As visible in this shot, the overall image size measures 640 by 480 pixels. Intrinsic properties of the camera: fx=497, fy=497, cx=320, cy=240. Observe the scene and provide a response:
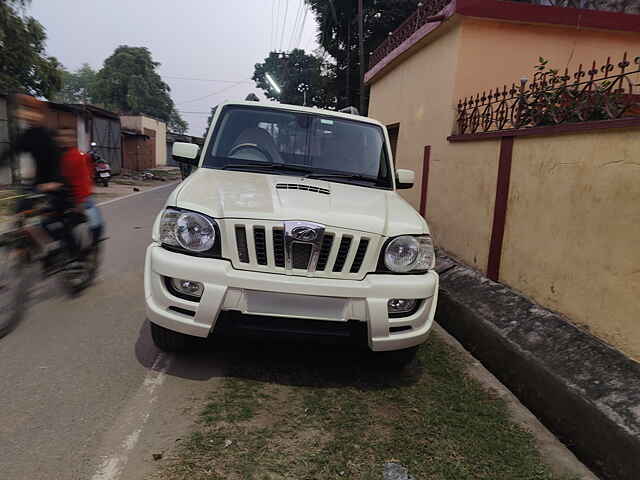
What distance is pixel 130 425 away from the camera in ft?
8.71

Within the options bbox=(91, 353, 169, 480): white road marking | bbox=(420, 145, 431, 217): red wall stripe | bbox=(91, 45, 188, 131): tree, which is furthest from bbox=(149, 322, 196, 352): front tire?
bbox=(91, 45, 188, 131): tree

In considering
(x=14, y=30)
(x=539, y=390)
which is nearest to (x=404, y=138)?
(x=539, y=390)

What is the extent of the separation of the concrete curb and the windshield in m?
1.47

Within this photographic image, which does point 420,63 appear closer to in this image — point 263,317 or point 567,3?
point 567,3

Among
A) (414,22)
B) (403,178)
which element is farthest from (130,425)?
(414,22)

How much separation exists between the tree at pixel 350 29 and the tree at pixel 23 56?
13.5m

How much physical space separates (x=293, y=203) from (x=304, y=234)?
0.99 feet

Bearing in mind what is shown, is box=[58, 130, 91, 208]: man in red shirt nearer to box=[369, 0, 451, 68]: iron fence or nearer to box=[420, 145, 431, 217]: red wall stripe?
box=[420, 145, 431, 217]: red wall stripe

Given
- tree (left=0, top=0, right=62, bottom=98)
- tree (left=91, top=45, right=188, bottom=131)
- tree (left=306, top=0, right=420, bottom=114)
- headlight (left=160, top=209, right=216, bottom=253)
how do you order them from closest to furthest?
headlight (left=160, top=209, right=216, bottom=253)
tree (left=0, top=0, right=62, bottom=98)
tree (left=306, top=0, right=420, bottom=114)
tree (left=91, top=45, right=188, bottom=131)

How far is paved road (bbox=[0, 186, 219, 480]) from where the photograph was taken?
7.71 feet

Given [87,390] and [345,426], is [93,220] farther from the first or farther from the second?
[345,426]

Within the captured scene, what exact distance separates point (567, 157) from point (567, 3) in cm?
832

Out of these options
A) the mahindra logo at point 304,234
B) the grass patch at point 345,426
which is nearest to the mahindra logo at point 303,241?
the mahindra logo at point 304,234

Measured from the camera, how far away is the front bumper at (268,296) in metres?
2.83
